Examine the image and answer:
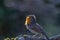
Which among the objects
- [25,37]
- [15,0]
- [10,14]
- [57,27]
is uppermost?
[15,0]

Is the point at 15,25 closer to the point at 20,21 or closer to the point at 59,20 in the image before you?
the point at 20,21

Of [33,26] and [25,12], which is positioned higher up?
[25,12]

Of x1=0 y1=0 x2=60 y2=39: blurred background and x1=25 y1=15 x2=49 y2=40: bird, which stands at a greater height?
x1=0 y1=0 x2=60 y2=39: blurred background

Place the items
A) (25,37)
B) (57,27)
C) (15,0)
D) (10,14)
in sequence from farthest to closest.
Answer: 1. (15,0)
2. (10,14)
3. (57,27)
4. (25,37)

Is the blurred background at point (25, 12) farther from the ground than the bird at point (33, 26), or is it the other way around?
the blurred background at point (25, 12)

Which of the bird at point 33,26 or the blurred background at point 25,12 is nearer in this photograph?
the bird at point 33,26

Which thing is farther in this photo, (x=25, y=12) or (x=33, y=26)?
(x=25, y=12)

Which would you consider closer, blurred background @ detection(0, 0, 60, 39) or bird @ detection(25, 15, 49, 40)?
bird @ detection(25, 15, 49, 40)

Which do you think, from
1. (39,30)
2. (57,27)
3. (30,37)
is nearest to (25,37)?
(30,37)
